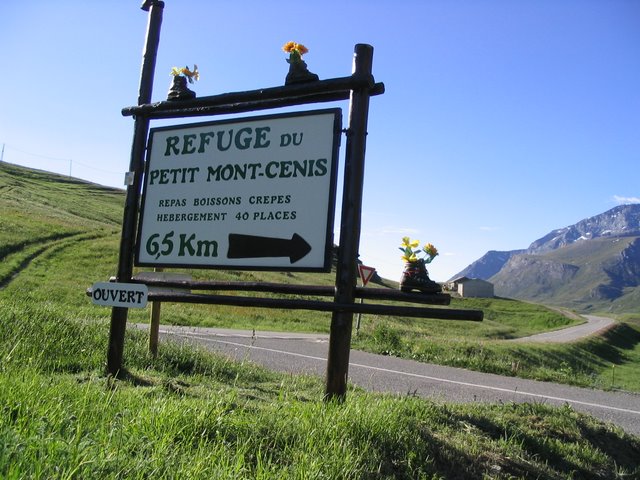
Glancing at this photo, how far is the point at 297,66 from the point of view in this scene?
5.43 m

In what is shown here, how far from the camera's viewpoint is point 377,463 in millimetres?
3289

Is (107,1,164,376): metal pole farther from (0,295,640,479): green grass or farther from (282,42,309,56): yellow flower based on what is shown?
(282,42,309,56): yellow flower

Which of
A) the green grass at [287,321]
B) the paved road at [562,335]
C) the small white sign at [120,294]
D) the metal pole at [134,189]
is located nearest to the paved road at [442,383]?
the green grass at [287,321]

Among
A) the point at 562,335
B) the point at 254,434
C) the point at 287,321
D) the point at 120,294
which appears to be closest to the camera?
the point at 254,434

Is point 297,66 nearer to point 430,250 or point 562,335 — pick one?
point 430,250

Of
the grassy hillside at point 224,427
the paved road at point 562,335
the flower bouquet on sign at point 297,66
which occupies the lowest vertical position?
the paved road at point 562,335

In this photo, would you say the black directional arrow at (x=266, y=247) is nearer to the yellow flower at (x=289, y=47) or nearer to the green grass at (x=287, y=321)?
the yellow flower at (x=289, y=47)

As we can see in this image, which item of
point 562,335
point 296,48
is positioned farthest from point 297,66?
point 562,335

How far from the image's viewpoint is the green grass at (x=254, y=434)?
2.56 meters

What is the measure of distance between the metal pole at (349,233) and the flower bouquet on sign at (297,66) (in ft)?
1.81

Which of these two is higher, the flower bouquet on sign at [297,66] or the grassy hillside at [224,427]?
the flower bouquet on sign at [297,66]

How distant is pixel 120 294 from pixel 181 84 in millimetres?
2423

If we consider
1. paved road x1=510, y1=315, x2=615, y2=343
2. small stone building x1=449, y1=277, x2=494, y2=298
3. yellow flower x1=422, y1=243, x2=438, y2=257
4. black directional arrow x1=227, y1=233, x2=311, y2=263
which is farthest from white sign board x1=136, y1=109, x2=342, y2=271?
small stone building x1=449, y1=277, x2=494, y2=298

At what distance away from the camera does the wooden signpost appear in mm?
4797
